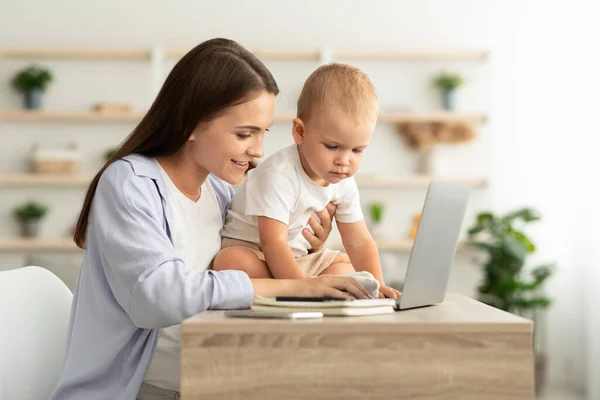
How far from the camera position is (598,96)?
5.36m

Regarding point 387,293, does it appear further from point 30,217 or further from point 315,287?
point 30,217

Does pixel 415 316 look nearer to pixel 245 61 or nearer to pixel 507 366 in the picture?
pixel 507 366

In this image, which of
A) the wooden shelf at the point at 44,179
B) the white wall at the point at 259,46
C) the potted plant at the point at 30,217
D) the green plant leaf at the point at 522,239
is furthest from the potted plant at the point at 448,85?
the potted plant at the point at 30,217

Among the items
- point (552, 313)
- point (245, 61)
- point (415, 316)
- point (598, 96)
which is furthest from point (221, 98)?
point (552, 313)

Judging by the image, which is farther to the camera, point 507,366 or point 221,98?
point 221,98

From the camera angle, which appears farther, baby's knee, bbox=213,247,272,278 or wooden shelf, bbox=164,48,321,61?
wooden shelf, bbox=164,48,321,61

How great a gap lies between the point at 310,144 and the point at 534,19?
184 inches

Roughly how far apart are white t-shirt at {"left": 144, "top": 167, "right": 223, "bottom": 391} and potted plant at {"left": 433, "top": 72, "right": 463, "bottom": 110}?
415cm

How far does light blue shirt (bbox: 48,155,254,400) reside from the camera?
144 centimetres

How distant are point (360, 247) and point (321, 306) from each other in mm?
668

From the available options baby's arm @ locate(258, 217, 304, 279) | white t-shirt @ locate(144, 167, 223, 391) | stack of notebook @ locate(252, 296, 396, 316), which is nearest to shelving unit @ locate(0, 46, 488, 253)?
white t-shirt @ locate(144, 167, 223, 391)

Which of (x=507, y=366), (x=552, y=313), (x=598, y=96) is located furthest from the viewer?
(x=552, y=313)

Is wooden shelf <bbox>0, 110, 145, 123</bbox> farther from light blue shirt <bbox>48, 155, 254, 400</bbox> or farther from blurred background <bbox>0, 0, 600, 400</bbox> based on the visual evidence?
light blue shirt <bbox>48, 155, 254, 400</bbox>

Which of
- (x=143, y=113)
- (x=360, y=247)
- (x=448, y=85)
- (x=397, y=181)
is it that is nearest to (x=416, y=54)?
Answer: (x=448, y=85)
